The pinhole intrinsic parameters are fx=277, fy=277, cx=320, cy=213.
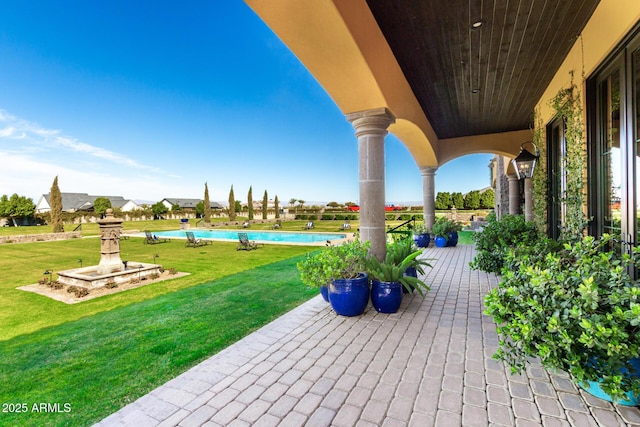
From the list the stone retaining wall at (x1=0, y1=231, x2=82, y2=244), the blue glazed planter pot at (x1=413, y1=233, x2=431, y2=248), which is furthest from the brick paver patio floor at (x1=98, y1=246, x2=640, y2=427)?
the stone retaining wall at (x1=0, y1=231, x2=82, y2=244)

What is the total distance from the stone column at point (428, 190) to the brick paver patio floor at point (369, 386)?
7.60 m

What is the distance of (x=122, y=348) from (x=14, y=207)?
3933 centimetres

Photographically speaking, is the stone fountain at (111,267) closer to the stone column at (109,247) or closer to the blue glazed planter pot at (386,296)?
the stone column at (109,247)

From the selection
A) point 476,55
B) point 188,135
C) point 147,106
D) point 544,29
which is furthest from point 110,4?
point 188,135

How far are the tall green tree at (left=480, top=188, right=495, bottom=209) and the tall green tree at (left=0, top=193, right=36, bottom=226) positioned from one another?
4982 cm

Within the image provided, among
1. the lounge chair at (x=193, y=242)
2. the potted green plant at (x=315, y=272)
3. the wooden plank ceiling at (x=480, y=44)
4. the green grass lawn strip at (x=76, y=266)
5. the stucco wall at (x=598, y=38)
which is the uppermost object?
the wooden plank ceiling at (x=480, y=44)

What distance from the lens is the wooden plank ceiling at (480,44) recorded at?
326 centimetres

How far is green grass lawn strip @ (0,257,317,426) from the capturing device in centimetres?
244

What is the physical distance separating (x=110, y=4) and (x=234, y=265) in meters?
9.86

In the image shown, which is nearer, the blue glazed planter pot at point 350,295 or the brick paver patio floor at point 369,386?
the brick paver patio floor at point 369,386

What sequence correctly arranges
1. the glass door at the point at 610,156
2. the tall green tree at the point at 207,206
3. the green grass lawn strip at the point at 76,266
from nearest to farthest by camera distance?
1. the glass door at the point at 610,156
2. the green grass lawn strip at the point at 76,266
3. the tall green tree at the point at 207,206

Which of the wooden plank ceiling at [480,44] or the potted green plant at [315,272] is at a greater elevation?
the wooden plank ceiling at [480,44]

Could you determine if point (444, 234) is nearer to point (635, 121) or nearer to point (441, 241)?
point (441, 241)

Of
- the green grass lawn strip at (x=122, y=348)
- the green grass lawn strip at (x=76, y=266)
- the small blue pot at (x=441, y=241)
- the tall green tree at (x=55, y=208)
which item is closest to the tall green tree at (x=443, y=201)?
the small blue pot at (x=441, y=241)
